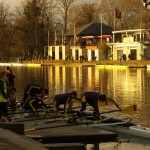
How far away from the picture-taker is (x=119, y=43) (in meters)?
99.1

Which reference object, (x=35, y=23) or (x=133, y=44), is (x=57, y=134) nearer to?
(x=133, y=44)

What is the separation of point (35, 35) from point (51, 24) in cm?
922

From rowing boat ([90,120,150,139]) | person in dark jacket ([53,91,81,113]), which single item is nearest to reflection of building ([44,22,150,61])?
person in dark jacket ([53,91,81,113])

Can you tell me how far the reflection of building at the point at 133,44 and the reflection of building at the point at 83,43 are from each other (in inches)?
191

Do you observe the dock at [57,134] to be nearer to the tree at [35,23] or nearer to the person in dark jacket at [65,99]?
the person in dark jacket at [65,99]

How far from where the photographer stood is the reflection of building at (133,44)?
93812 mm

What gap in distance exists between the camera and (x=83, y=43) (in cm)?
11281

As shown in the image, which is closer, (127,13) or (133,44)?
(133,44)

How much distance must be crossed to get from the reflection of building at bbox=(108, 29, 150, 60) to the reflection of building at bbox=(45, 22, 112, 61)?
484 centimetres

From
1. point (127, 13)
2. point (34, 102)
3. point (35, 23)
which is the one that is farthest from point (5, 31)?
point (34, 102)

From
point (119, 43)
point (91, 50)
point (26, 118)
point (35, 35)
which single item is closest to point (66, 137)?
point (26, 118)

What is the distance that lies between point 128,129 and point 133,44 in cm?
7882

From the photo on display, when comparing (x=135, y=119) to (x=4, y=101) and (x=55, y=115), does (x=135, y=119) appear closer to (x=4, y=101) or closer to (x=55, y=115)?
(x=55, y=115)

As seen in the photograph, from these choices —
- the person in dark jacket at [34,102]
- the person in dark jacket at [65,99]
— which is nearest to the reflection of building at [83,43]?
the person in dark jacket at [34,102]
